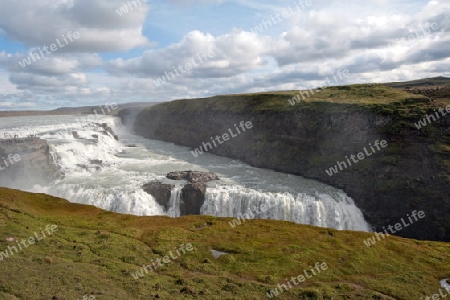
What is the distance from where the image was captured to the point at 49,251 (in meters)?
20.2

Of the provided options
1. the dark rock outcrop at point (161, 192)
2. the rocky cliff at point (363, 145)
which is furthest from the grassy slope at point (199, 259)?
the rocky cliff at point (363, 145)

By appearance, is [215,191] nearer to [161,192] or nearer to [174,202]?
[174,202]

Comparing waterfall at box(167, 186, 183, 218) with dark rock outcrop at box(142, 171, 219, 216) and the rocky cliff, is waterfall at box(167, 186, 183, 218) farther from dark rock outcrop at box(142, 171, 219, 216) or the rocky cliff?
the rocky cliff

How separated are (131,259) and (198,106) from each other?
80.1 metres

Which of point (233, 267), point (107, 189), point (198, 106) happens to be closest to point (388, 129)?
point (233, 267)

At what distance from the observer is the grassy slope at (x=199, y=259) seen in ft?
55.7

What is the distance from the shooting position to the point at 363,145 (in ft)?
179

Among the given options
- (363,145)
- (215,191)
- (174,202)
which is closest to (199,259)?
(215,191)

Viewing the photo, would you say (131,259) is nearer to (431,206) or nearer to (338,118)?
(431,206)

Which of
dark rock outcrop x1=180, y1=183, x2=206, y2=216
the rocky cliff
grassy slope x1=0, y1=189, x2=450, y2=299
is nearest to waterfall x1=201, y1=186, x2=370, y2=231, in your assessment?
dark rock outcrop x1=180, y1=183, x2=206, y2=216

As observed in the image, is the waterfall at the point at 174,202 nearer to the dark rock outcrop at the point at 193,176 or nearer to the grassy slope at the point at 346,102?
the dark rock outcrop at the point at 193,176

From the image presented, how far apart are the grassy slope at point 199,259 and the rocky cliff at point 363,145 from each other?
61.4ft

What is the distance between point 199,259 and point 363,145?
42.8 metres

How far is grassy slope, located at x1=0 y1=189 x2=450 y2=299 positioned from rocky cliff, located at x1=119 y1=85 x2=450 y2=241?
18.7 metres
